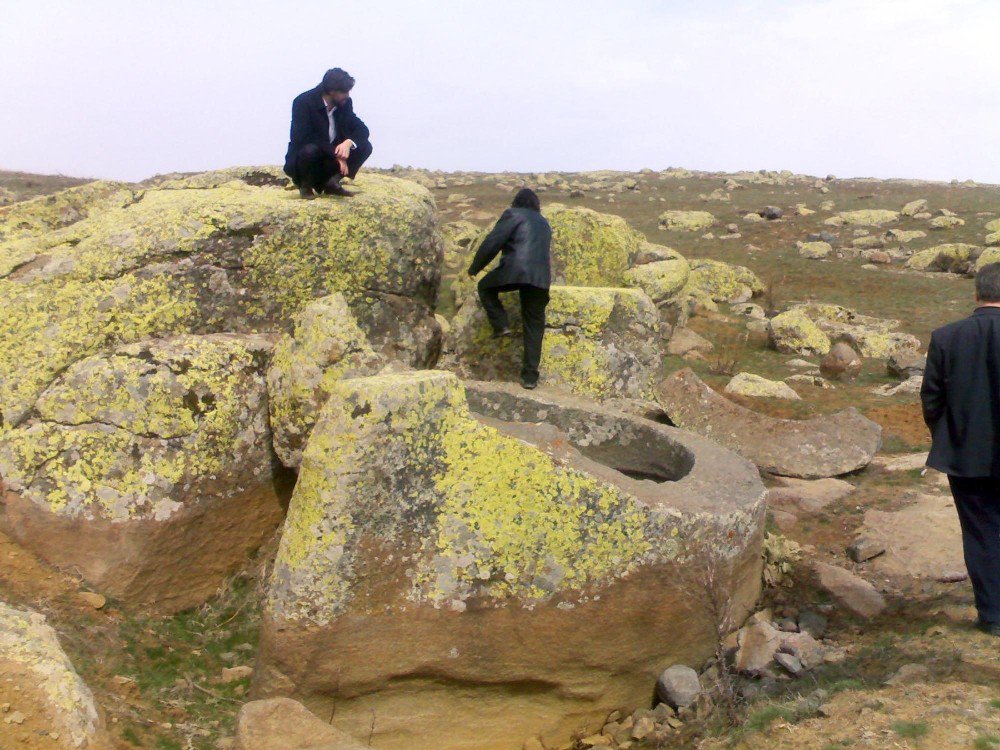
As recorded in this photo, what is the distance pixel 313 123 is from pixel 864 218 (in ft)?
115

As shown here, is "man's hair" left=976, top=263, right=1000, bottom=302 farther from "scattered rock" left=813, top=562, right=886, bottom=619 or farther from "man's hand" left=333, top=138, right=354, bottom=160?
"man's hand" left=333, top=138, right=354, bottom=160

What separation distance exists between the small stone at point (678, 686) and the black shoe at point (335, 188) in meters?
4.92

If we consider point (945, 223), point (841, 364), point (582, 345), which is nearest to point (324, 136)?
point (582, 345)

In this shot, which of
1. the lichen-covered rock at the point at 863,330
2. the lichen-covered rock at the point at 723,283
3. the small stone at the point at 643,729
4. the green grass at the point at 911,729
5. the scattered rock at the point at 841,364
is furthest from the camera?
the lichen-covered rock at the point at 723,283

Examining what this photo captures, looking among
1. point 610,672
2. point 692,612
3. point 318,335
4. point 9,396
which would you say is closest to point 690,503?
point 692,612

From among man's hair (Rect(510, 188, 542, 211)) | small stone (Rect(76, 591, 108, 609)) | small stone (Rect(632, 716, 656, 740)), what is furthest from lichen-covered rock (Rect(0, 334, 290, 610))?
small stone (Rect(632, 716, 656, 740))

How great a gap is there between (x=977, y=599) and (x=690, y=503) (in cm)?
191

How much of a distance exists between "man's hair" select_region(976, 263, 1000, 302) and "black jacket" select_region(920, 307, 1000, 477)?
0.26 feet

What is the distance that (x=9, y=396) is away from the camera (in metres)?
6.30

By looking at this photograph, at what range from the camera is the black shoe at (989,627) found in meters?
5.43

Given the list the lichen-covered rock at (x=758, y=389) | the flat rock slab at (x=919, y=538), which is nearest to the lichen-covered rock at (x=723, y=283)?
the lichen-covered rock at (x=758, y=389)

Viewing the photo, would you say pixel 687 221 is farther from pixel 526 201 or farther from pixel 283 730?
pixel 283 730

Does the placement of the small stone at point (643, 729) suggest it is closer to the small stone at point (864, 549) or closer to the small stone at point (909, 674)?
the small stone at point (909, 674)

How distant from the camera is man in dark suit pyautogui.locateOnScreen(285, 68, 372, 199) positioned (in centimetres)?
764
